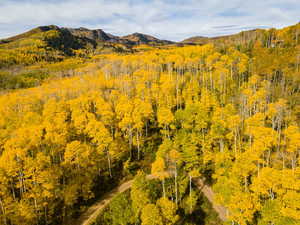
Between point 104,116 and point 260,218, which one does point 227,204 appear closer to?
point 260,218

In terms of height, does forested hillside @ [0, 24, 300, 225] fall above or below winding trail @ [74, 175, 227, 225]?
above

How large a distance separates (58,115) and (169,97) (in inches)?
1326

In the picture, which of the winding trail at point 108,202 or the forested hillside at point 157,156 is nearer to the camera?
the forested hillside at point 157,156

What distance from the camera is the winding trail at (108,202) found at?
3321 centimetres

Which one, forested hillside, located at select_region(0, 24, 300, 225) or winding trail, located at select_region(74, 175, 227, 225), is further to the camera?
winding trail, located at select_region(74, 175, 227, 225)

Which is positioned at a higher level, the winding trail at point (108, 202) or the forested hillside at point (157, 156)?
the forested hillside at point (157, 156)

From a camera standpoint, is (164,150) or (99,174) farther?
(99,174)

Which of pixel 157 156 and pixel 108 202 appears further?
pixel 157 156

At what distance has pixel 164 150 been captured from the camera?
126ft

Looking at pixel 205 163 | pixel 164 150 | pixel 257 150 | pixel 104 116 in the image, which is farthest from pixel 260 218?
pixel 104 116

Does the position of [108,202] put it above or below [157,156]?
below

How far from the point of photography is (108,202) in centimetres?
3644

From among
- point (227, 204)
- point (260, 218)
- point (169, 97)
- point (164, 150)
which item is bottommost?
point (260, 218)

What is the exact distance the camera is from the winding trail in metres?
33.2
